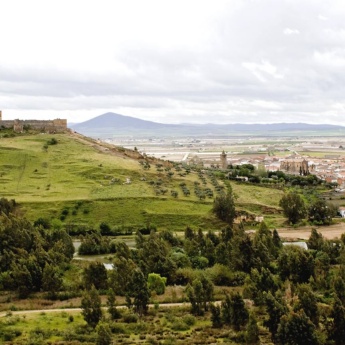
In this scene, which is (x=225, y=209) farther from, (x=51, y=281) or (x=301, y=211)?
(x=51, y=281)

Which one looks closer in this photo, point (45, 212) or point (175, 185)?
point (45, 212)

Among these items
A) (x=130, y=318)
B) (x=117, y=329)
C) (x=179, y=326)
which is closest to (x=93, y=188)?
(x=130, y=318)

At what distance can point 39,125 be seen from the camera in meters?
114

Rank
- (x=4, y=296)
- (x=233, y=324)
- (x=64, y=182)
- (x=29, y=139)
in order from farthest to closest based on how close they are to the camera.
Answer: (x=29, y=139)
(x=64, y=182)
(x=4, y=296)
(x=233, y=324)

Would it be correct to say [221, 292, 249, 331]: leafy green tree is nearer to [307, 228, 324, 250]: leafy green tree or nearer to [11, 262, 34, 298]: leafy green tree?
[11, 262, 34, 298]: leafy green tree

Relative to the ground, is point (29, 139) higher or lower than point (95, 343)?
higher

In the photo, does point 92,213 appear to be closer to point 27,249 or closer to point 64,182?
point 64,182

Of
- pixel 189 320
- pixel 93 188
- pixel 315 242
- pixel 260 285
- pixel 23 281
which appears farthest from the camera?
pixel 93 188

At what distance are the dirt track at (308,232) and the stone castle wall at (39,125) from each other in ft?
206

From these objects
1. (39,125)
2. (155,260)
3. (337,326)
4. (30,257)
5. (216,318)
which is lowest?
(216,318)

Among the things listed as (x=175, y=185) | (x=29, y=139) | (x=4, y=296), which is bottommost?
(x=4, y=296)

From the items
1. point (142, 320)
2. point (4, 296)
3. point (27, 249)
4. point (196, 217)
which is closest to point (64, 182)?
point (196, 217)

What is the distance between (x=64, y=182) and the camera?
8281 cm

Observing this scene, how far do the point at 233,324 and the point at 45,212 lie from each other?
42.9m
